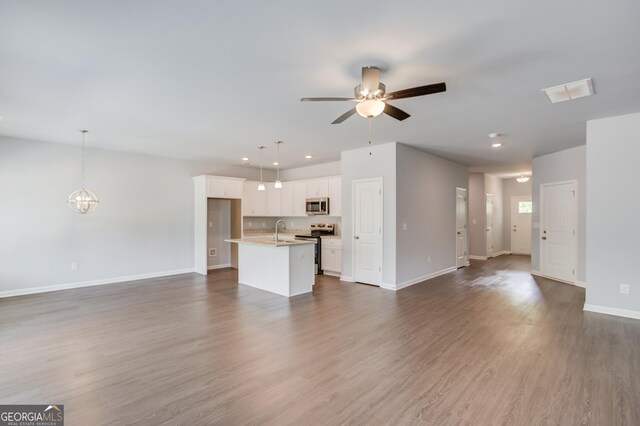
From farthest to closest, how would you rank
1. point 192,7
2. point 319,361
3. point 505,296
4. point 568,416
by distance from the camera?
point 505,296 < point 319,361 < point 568,416 < point 192,7

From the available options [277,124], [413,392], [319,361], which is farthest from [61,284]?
[413,392]

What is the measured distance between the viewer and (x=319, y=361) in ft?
9.78

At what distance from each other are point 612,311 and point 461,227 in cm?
406

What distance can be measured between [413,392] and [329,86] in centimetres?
295

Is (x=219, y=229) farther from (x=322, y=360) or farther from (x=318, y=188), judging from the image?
(x=322, y=360)

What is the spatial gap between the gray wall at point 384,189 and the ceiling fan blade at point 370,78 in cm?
320

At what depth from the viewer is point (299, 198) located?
8.17m

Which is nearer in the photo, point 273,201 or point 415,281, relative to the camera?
point 415,281

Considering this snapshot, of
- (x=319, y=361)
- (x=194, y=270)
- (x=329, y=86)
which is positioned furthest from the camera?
(x=194, y=270)

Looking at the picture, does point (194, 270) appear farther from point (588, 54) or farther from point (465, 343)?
point (588, 54)

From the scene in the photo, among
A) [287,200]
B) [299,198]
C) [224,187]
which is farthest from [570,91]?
[224,187]

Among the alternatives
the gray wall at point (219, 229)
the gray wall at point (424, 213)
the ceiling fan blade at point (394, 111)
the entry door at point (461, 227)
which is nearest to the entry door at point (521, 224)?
the entry door at point (461, 227)

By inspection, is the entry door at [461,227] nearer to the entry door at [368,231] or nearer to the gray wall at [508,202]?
the entry door at [368,231]

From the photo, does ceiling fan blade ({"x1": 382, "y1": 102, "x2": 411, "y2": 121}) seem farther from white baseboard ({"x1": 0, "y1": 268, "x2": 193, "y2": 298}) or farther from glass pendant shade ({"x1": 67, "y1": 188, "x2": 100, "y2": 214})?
white baseboard ({"x1": 0, "y1": 268, "x2": 193, "y2": 298})
